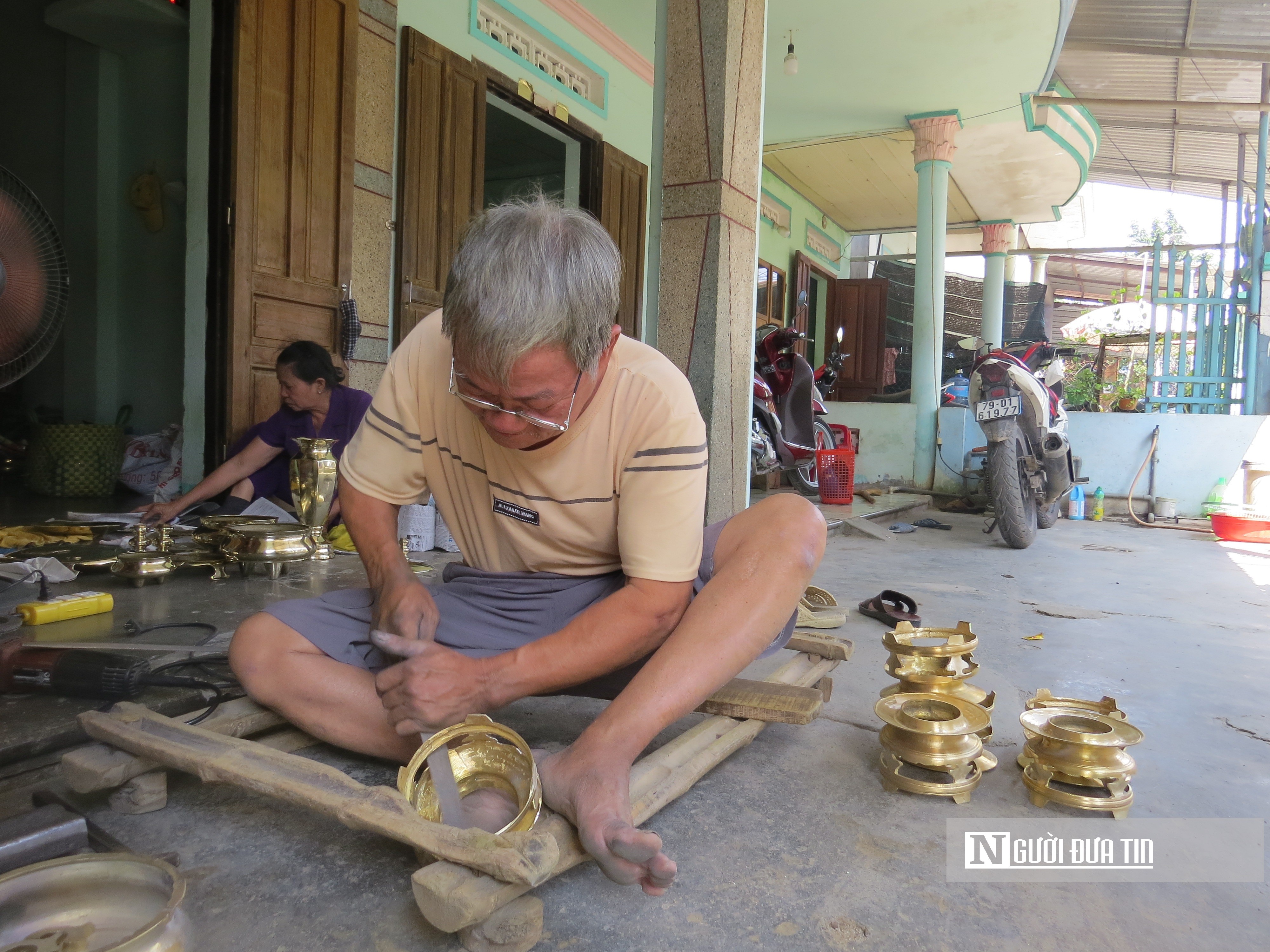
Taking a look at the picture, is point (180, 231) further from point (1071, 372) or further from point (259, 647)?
point (1071, 372)

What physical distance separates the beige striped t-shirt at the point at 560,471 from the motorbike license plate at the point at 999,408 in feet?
13.3

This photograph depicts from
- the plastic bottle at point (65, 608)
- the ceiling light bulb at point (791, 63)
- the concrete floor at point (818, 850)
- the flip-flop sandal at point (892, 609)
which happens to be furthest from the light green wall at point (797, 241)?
the plastic bottle at point (65, 608)

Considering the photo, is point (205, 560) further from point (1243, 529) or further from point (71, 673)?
point (1243, 529)

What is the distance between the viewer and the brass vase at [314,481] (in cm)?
319

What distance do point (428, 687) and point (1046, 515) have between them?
19.0 feet

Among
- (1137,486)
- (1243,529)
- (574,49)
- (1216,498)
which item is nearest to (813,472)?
(1137,486)

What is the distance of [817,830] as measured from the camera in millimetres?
1348

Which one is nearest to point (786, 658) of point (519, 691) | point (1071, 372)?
point (519, 691)

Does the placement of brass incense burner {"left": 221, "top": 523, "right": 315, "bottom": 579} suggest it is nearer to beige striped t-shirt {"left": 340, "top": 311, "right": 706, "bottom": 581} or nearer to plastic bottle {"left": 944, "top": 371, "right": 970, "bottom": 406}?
beige striped t-shirt {"left": 340, "top": 311, "right": 706, "bottom": 581}

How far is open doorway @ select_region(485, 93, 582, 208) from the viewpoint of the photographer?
6.01 metres

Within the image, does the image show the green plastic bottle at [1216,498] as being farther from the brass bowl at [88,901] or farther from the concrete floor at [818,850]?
the brass bowl at [88,901]

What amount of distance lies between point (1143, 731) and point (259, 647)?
1909 millimetres

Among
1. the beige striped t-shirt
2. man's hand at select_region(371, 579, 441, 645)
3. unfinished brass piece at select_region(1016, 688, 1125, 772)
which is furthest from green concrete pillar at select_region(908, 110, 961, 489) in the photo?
man's hand at select_region(371, 579, 441, 645)

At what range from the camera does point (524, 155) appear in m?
8.29
